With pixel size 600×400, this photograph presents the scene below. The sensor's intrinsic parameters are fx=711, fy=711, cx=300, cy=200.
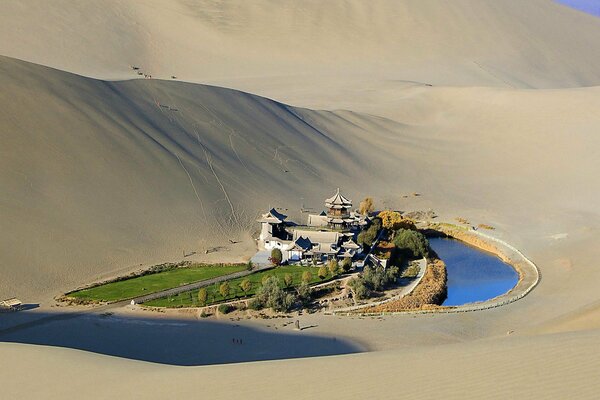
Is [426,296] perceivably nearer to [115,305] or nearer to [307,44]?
[115,305]

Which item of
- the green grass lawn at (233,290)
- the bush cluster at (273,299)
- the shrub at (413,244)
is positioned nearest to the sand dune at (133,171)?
the green grass lawn at (233,290)

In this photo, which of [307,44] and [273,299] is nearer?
[273,299]

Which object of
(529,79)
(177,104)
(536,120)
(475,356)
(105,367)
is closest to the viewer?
(475,356)

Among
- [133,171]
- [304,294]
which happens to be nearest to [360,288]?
[304,294]

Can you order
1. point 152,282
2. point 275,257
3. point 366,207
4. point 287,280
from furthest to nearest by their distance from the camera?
point 366,207, point 275,257, point 152,282, point 287,280

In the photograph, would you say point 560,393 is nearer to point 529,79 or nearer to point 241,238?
point 241,238

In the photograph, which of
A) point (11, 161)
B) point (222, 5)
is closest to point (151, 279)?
point (11, 161)

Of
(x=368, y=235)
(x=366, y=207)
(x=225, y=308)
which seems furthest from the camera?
(x=366, y=207)
